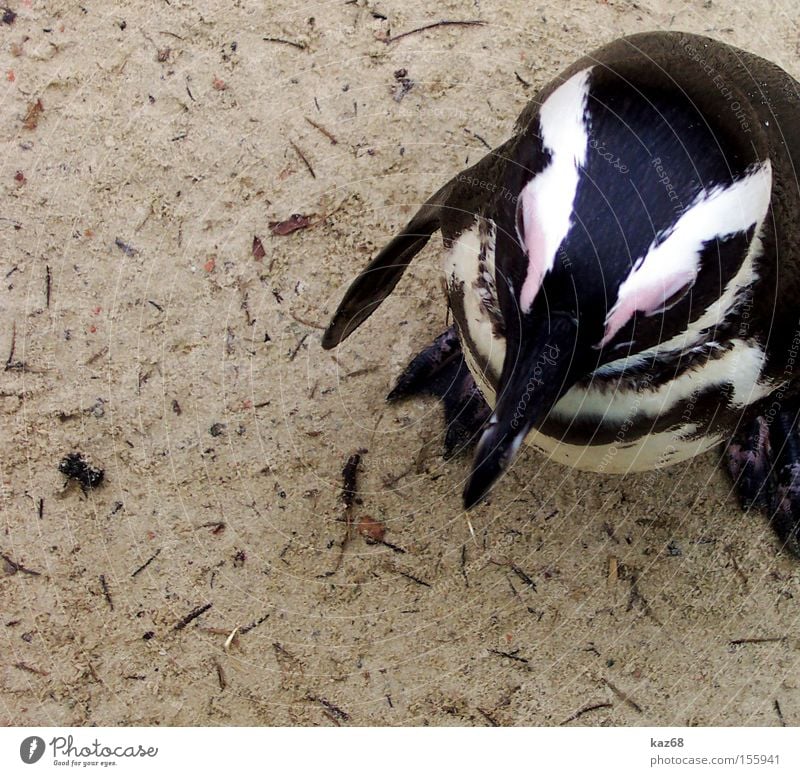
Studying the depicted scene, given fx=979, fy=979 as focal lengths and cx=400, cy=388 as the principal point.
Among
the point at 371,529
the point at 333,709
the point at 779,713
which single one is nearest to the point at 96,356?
the point at 371,529

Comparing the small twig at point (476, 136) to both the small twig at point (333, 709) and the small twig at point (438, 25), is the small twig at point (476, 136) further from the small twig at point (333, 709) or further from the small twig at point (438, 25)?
the small twig at point (333, 709)

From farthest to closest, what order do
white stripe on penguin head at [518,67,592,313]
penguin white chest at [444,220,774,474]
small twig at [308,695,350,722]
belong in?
small twig at [308,695,350,722] → penguin white chest at [444,220,774,474] → white stripe on penguin head at [518,67,592,313]

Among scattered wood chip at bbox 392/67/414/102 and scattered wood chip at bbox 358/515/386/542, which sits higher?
scattered wood chip at bbox 392/67/414/102

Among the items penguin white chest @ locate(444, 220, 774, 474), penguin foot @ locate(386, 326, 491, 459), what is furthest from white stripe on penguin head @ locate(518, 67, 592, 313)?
penguin foot @ locate(386, 326, 491, 459)

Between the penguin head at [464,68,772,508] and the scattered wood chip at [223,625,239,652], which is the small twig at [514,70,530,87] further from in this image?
the scattered wood chip at [223,625,239,652]

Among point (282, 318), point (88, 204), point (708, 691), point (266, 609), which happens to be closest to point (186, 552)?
point (266, 609)

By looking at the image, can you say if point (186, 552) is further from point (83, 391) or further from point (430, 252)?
point (430, 252)

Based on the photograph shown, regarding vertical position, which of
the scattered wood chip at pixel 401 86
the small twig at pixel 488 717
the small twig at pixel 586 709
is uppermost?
the scattered wood chip at pixel 401 86

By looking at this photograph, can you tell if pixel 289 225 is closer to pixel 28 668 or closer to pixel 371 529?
pixel 371 529

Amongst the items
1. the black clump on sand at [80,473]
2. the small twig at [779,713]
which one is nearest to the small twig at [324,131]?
the black clump on sand at [80,473]
